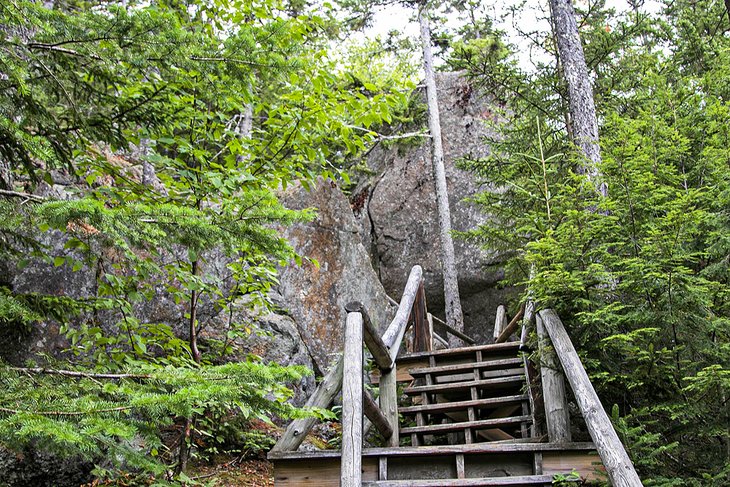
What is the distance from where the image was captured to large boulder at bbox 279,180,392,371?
→ 342 inches

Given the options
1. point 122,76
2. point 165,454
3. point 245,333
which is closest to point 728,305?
point 245,333

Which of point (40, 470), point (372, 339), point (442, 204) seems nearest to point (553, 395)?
point (372, 339)

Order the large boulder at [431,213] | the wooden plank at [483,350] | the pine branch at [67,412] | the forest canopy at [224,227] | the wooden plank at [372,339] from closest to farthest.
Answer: the pine branch at [67,412]
the forest canopy at [224,227]
the wooden plank at [372,339]
the wooden plank at [483,350]
the large boulder at [431,213]

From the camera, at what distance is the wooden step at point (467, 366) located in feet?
19.5

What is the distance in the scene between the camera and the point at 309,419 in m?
4.27

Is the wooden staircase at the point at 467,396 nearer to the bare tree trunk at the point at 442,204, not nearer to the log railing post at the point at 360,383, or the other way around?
the log railing post at the point at 360,383

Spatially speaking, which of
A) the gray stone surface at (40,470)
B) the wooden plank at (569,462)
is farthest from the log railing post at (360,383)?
the gray stone surface at (40,470)

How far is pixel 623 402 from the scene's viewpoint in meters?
4.11

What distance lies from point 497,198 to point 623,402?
3260 millimetres

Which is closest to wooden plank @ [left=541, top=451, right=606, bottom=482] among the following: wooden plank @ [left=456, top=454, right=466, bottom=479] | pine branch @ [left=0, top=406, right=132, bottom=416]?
wooden plank @ [left=456, top=454, right=466, bottom=479]

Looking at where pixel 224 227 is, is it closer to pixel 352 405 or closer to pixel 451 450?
pixel 352 405

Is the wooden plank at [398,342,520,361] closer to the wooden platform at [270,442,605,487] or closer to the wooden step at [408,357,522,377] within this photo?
the wooden step at [408,357,522,377]

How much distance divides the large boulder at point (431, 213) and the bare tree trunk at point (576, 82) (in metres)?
5.80

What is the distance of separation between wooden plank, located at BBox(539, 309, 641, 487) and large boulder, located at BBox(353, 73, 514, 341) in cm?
882
